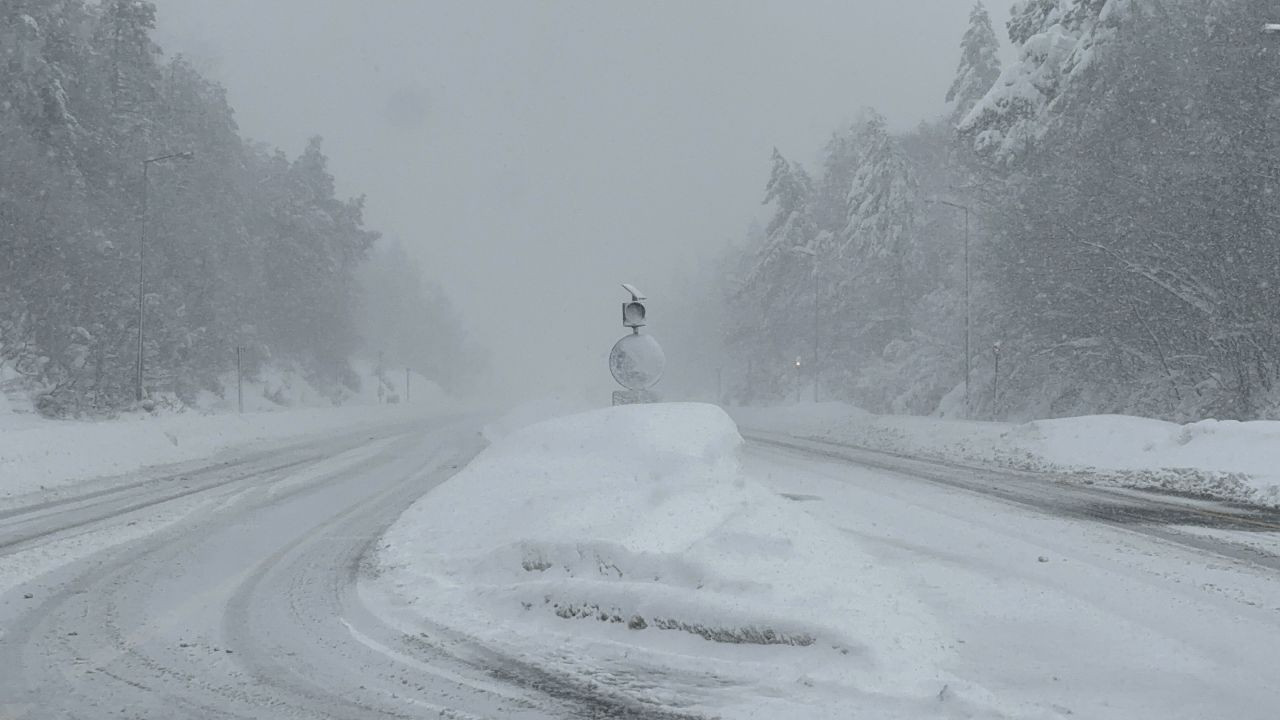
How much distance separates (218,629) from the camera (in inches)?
239

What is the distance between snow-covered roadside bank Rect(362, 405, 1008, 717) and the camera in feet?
15.8

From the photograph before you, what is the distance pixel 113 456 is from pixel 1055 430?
62.9 feet

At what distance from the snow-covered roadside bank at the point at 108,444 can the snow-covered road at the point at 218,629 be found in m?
3.70

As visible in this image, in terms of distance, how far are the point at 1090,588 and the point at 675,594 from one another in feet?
11.0

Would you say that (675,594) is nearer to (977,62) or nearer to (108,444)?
(108,444)

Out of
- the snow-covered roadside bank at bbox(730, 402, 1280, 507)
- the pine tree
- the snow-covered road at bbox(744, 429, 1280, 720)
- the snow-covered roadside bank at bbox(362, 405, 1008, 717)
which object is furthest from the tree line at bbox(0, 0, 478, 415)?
the pine tree

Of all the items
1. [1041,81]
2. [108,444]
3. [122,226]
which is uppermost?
[1041,81]

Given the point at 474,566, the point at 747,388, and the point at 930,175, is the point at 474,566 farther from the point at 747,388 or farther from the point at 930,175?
the point at 747,388

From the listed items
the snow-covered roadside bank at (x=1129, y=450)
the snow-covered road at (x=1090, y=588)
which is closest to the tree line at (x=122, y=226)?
the snow-covered roadside bank at (x=1129, y=450)

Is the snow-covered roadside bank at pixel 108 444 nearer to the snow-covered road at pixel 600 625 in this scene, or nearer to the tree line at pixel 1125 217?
the snow-covered road at pixel 600 625

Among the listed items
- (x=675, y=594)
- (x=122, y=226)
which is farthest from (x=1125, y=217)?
(x=122, y=226)

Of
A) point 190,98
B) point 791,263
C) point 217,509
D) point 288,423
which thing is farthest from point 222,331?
point 217,509

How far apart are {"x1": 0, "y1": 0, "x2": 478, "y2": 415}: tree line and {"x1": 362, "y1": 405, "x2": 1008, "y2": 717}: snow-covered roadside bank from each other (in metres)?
22.6

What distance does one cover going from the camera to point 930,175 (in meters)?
54.3
